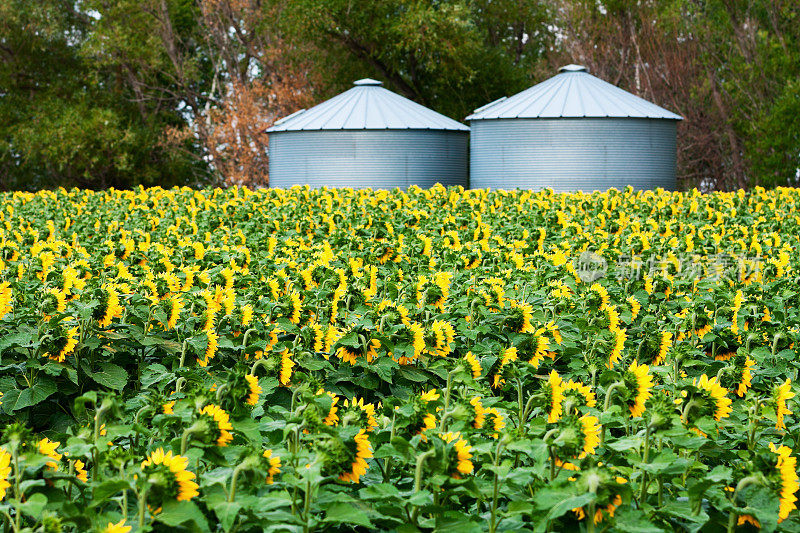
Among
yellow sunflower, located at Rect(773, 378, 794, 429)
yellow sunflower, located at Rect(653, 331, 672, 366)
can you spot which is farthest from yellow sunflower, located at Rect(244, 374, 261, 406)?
yellow sunflower, located at Rect(653, 331, 672, 366)

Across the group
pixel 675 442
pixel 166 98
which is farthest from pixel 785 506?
pixel 166 98

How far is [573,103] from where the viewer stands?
57.9 ft

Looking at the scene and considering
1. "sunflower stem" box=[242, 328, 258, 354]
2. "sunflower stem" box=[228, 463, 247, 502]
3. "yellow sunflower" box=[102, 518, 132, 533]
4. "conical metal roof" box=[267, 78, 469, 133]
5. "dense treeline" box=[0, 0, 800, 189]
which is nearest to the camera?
"yellow sunflower" box=[102, 518, 132, 533]

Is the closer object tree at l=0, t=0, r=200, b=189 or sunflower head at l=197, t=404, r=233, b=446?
sunflower head at l=197, t=404, r=233, b=446

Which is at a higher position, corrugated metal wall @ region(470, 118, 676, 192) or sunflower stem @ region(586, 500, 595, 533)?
corrugated metal wall @ region(470, 118, 676, 192)

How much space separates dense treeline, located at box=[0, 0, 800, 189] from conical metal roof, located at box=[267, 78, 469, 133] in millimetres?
4018

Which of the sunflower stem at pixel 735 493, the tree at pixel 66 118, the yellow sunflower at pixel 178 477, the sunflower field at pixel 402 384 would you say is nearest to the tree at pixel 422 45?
the tree at pixel 66 118

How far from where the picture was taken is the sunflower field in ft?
7.57

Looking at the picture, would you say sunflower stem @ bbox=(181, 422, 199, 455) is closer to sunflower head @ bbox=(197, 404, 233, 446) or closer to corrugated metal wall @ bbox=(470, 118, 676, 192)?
sunflower head @ bbox=(197, 404, 233, 446)

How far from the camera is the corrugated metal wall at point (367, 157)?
18.4m

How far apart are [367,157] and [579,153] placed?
13.2 ft

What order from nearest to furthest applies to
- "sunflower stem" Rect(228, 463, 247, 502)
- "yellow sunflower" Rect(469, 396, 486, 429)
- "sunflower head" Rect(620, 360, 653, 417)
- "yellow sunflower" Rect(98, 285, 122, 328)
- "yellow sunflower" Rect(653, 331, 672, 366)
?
1. "sunflower stem" Rect(228, 463, 247, 502)
2. "yellow sunflower" Rect(469, 396, 486, 429)
3. "sunflower head" Rect(620, 360, 653, 417)
4. "yellow sunflower" Rect(653, 331, 672, 366)
5. "yellow sunflower" Rect(98, 285, 122, 328)

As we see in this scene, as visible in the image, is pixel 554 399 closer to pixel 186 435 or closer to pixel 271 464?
pixel 271 464

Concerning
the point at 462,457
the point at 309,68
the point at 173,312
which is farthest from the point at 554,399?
the point at 309,68
